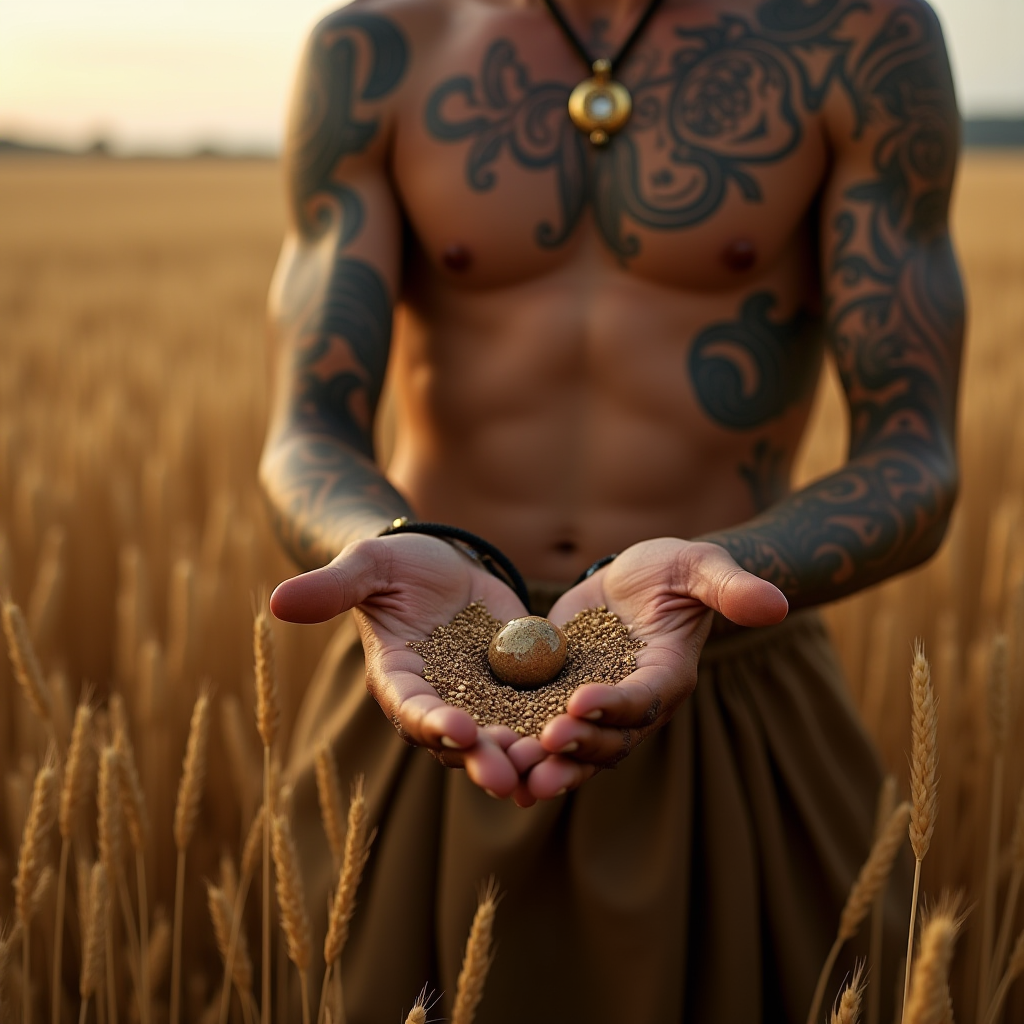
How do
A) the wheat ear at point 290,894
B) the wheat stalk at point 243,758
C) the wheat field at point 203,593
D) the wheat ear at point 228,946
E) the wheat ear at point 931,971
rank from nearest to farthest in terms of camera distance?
the wheat ear at point 931,971
the wheat ear at point 290,894
the wheat ear at point 228,946
the wheat stalk at point 243,758
the wheat field at point 203,593

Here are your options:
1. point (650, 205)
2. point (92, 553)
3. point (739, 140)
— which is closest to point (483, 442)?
point (650, 205)

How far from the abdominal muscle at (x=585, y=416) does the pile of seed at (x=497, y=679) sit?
28 centimetres

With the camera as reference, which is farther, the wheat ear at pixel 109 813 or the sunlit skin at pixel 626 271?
the sunlit skin at pixel 626 271

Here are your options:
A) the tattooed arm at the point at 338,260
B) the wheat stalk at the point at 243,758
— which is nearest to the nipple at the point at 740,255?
the tattooed arm at the point at 338,260

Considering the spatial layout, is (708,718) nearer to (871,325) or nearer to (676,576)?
(676,576)

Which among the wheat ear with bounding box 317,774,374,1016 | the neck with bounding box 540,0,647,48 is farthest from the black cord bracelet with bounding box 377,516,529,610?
the neck with bounding box 540,0,647,48

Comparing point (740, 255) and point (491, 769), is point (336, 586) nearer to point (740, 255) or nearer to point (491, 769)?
point (491, 769)

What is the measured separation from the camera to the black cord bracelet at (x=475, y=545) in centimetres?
96

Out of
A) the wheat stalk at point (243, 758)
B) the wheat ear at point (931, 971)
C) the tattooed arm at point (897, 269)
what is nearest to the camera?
the wheat ear at point (931, 971)

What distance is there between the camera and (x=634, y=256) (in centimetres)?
123

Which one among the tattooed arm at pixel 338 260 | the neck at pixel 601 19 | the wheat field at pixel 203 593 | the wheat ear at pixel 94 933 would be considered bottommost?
the wheat field at pixel 203 593

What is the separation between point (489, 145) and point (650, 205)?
0.20m

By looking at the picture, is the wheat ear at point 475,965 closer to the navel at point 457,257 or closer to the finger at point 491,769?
the finger at point 491,769

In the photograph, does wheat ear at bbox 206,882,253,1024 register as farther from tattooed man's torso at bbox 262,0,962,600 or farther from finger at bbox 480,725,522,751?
tattooed man's torso at bbox 262,0,962,600
